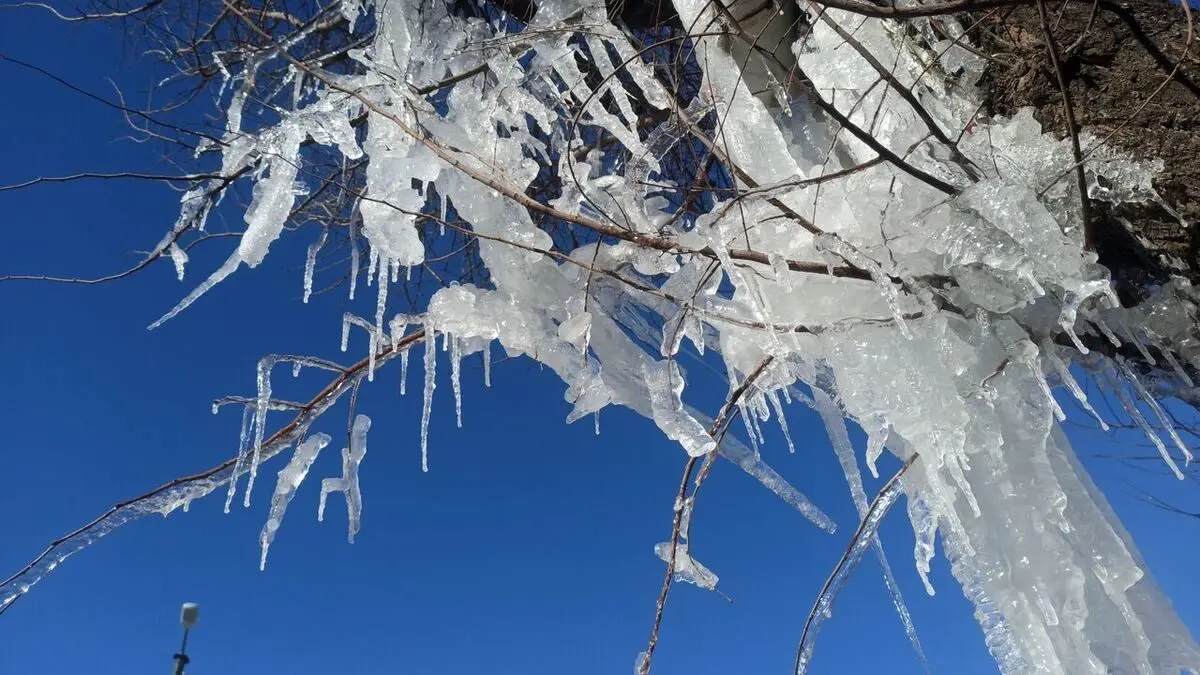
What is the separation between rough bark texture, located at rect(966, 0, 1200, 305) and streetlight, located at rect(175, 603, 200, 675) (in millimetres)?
6860

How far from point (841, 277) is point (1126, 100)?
0.63 metres

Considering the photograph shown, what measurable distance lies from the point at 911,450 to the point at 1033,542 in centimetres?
26

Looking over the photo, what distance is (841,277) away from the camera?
1.35 meters

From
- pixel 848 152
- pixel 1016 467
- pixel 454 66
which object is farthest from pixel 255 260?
pixel 1016 467

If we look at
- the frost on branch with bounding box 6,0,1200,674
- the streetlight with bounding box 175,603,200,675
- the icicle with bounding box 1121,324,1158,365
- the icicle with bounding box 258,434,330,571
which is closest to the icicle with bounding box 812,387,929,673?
the frost on branch with bounding box 6,0,1200,674

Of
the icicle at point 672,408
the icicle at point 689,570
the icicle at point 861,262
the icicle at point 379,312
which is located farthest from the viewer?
the icicle at point 689,570

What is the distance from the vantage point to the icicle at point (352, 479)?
1734 mm

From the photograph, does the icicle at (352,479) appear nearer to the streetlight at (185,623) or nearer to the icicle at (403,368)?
the icicle at (403,368)

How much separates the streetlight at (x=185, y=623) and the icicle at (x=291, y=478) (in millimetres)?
5493

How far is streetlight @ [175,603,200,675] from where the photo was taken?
6.11 meters

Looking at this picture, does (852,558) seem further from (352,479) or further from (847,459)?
(352,479)

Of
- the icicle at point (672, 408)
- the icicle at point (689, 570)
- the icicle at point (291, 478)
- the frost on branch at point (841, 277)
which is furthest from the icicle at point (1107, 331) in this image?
the icicle at point (291, 478)

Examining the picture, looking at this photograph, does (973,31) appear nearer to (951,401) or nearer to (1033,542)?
(951,401)

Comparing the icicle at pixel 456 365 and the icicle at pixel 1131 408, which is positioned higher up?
the icicle at pixel 456 365
